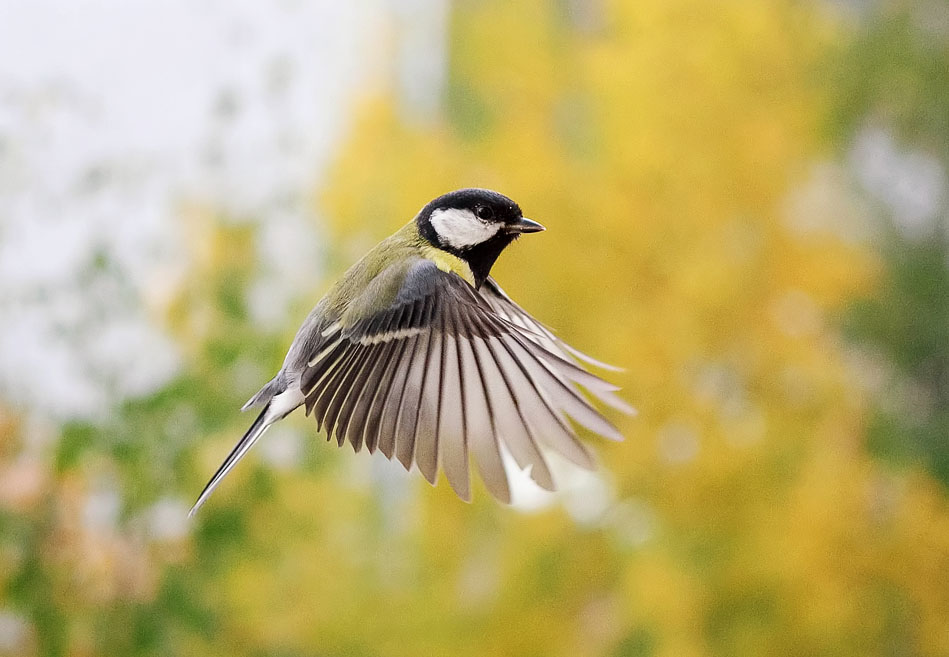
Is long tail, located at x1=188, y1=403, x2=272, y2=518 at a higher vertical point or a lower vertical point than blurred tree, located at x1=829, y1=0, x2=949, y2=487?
higher

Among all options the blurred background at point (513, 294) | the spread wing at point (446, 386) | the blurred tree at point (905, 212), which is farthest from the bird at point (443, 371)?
the blurred tree at point (905, 212)

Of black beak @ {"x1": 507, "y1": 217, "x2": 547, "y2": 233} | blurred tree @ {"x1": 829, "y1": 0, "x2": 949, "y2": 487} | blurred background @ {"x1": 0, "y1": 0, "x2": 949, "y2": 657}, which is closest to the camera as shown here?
black beak @ {"x1": 507, "y1": 217, "x2": 547, "y2": 233}

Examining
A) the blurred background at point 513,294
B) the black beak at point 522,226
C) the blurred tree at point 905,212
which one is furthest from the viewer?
the blurred tree at point 905,212

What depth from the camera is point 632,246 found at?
1.41 metres

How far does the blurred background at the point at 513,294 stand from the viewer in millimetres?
1222

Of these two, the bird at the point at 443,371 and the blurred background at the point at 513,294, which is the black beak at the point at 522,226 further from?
the blurred background at the point at 513,294

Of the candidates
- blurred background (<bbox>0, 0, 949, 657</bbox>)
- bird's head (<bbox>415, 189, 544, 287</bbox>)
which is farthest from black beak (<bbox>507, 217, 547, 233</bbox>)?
blurred background (<bbox>0, 0, 949, 657</bbox>)

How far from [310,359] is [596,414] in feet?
0.53

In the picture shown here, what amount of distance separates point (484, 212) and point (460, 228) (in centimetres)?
3

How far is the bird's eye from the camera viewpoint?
528 mm

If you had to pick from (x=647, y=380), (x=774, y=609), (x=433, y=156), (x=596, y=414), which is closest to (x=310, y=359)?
(x=596, y=414)

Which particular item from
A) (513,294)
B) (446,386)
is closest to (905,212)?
(513,294)

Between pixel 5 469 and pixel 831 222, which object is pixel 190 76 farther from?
pixel 831 222

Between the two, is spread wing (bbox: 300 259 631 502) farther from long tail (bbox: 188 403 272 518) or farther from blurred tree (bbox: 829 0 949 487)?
blurred tree (bbox: 829 0 949 487)
